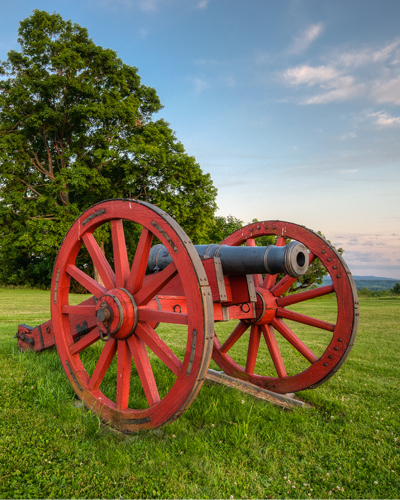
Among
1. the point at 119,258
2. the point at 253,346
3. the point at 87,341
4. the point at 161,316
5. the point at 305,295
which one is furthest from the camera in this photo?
the point at 253,346

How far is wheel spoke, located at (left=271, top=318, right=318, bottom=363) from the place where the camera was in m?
3.80

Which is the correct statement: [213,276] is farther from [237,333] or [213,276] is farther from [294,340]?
[237,333]

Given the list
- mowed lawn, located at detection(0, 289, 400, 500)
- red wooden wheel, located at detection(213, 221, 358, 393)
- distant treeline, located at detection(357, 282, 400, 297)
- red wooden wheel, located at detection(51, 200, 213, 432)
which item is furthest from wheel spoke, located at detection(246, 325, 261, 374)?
distant treeline, located at detection(357, 282, 400, 297)

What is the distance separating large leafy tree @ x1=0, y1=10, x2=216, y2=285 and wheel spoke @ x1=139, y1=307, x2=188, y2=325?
14438 millimetres

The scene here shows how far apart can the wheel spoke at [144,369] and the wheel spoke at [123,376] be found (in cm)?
10

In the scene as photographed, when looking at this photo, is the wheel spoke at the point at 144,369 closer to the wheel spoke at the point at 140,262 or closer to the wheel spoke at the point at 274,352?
the wheel spoke at the point at 140,262

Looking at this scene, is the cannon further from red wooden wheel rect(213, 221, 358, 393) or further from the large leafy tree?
the large leafy tree

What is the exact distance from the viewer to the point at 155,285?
270cm

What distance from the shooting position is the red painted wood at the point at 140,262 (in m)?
2.79

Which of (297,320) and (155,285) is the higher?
(155,285)

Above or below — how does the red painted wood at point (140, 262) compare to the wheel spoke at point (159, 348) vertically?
above

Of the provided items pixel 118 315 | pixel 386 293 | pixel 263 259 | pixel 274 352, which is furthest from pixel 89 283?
pixel 386 293

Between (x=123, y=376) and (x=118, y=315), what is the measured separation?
0.55 metres

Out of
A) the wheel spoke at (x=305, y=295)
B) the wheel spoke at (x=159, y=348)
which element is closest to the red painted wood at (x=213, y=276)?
the wheel spoke at (x=159, y=348)
